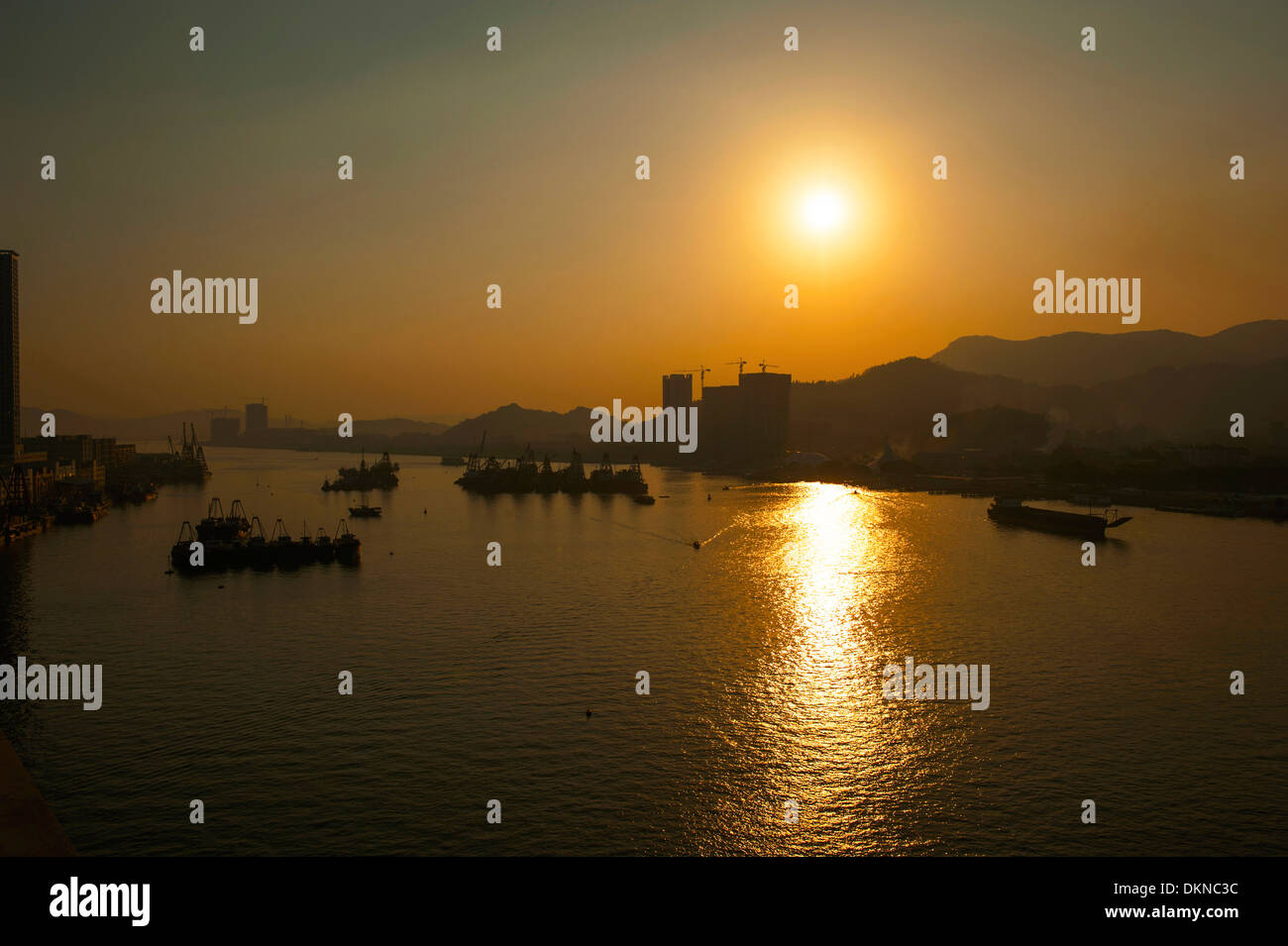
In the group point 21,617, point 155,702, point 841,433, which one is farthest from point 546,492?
point 841,433

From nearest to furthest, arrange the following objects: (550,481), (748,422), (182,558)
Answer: (182,558) → (550,481) → (748,422)

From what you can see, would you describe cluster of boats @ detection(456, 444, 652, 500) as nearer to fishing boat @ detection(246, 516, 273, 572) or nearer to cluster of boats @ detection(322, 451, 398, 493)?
cluster of boats @ detection(322, 451, 398, 493)

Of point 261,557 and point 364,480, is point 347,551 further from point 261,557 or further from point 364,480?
point 364,480

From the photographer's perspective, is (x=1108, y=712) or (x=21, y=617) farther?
(x=21, y=617)

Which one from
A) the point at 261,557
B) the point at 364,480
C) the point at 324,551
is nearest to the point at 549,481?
the point at 364,480

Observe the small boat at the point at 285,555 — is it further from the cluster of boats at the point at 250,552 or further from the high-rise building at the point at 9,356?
the high-rise building at the point at 9,356
